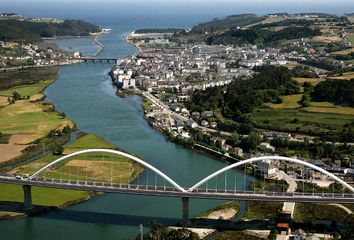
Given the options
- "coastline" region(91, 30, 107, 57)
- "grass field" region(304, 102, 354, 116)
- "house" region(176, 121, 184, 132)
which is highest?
"coastline" region(91, 30, 107, 57)

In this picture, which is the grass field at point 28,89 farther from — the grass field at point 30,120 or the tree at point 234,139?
the tree at point 234,139

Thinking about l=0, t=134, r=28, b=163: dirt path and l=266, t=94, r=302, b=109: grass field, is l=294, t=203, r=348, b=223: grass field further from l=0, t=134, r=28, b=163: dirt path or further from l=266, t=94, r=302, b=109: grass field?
l=266, t=94, r=302, b=109: grass field

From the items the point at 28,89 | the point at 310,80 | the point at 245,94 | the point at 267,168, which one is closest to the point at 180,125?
the point at 245,94

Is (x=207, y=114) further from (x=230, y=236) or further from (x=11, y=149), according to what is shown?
(x=230, y=236)

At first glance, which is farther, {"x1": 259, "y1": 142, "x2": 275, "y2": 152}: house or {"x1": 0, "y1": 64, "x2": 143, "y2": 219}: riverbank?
{"x1": 259, "y1": 142, "x2": 275, "y2": 152}: house

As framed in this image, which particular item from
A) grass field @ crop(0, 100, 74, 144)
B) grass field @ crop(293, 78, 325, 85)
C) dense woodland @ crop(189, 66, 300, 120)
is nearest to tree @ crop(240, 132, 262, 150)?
dense woodland @ crop(189, 66, 300, 120)

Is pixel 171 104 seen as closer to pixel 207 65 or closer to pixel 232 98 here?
pixel 232 98

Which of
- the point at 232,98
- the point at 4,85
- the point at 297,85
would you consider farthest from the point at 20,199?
the point at 4,85
